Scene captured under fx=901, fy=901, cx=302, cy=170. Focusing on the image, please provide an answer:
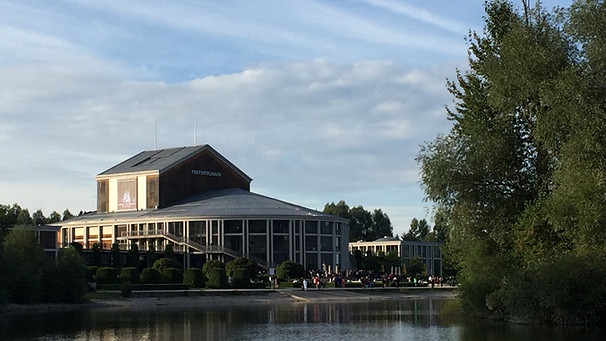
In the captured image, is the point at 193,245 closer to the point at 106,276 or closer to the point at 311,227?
the point at 311,227

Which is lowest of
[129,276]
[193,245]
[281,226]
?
[129,276]

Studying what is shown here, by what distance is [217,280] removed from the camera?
82875 millimetres

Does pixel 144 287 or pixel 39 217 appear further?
pixel 39 217

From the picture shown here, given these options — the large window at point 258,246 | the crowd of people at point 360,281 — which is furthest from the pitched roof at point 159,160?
the crowd of people at point 360,281

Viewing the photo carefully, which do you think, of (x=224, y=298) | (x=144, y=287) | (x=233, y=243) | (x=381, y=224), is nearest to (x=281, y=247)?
(x=233, y=243)

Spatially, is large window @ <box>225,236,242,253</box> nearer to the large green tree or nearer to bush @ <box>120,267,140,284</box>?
bush @ <box>120,267,140,284</box>

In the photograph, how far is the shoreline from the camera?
6231cm

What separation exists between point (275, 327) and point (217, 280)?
4272 cm

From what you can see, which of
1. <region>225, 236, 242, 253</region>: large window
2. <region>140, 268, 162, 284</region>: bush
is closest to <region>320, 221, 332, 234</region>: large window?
<region>225, 236, 242, 253</region>: large window

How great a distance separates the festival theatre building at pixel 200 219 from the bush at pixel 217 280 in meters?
28.3

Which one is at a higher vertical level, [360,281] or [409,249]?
[409,249]

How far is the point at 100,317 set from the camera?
51531mm

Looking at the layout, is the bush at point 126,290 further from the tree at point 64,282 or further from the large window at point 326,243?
the large window at point 326,243

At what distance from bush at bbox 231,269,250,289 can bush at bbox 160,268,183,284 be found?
16.6ft
